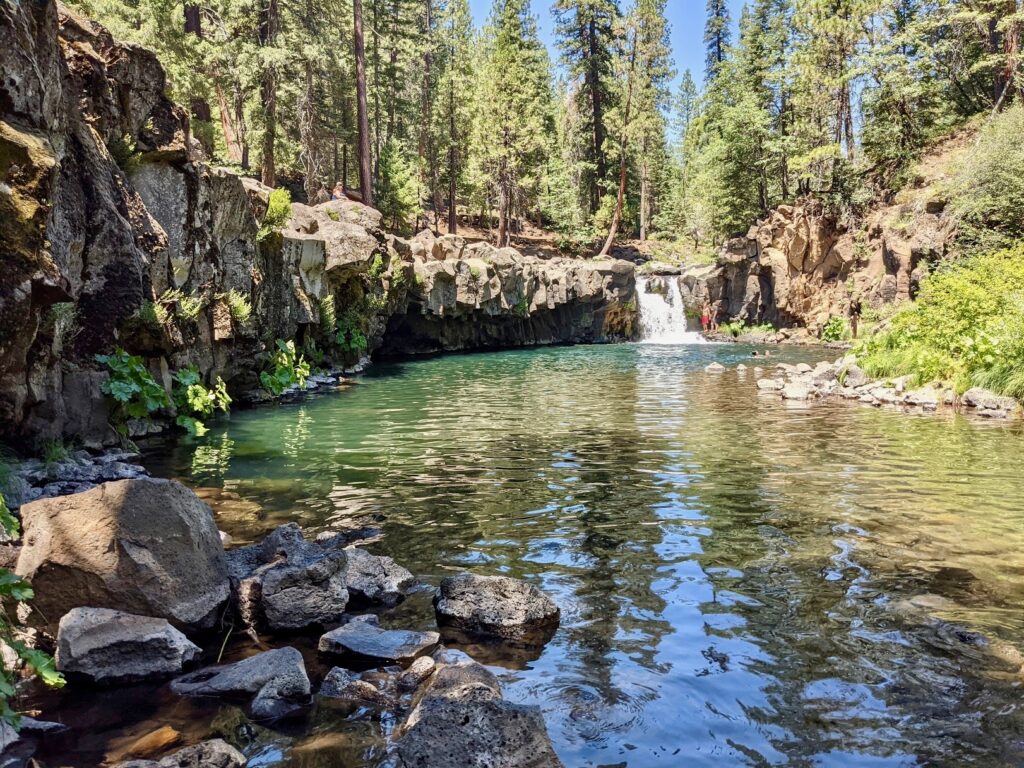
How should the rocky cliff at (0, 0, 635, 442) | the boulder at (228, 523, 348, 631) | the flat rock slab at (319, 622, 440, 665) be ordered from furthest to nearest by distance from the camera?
1. the rocky cliff at (0, 0, 635, 442)
2. the boulder at (228, 523, 348, 631)
3. the flat rock slab at (319, 622, 440, 665)

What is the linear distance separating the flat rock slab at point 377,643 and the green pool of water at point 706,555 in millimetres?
401

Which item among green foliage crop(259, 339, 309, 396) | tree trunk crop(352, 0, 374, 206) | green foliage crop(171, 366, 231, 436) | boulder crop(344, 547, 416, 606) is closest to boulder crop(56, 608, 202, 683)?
boulder crop(344, 547, 416, 606)

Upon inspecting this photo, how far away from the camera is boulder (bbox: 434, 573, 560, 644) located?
5062 mm

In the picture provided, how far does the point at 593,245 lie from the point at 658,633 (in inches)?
1922

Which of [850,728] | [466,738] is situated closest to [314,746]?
[466,738]

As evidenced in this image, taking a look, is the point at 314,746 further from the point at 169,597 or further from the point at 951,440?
the point at 951,440

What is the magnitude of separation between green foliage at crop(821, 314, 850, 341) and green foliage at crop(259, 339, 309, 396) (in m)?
26.8

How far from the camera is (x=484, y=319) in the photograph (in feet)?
123

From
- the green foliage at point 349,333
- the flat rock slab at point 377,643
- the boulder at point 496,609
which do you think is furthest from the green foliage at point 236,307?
the flat rock slab at point 377,643

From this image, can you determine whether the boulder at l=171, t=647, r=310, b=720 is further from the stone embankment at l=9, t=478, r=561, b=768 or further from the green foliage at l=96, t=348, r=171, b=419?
the green foliage at l=96, t=348, r=171, b=419

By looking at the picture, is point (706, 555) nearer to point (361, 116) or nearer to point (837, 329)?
point (361, 116)

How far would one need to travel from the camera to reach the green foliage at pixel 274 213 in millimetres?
17641

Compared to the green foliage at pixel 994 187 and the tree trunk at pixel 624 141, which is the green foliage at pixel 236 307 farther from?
the tree trunk at pixel 624 141

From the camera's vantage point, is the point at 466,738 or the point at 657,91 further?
the point at 657,91
